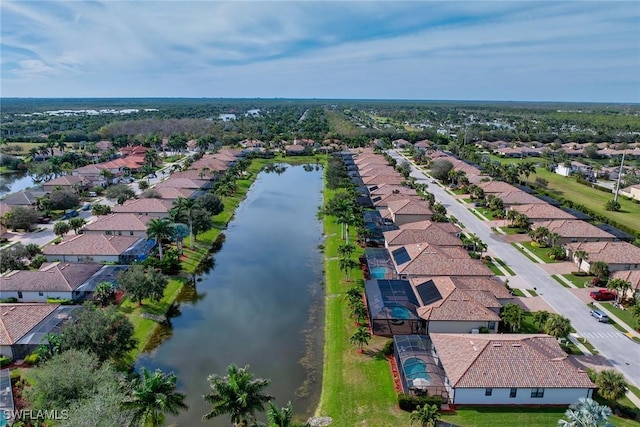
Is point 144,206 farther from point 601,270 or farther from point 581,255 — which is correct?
point 601,270

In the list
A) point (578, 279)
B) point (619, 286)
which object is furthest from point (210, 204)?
Answer: point (619, 286)

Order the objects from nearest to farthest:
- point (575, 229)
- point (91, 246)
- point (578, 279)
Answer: point (578, 279), point (91, 246), point (575, 229)

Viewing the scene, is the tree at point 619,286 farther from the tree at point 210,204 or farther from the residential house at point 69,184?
the residential house at point 69,184

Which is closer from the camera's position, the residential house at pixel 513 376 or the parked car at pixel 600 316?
the residential house at pixel 513 376

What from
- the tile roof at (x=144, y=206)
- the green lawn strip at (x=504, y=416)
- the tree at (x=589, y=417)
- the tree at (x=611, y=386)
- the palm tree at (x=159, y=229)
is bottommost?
the green lawn strip at (x=504, y=416)

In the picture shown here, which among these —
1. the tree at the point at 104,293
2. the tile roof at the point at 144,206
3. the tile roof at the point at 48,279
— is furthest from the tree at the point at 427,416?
the tile roof at the point at 144,206

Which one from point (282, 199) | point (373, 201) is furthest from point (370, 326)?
point (282, 199)
